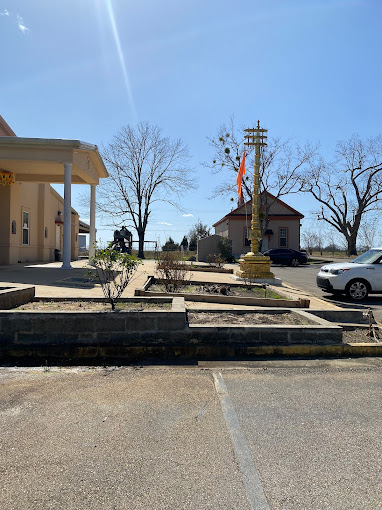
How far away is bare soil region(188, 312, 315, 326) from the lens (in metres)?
6.53

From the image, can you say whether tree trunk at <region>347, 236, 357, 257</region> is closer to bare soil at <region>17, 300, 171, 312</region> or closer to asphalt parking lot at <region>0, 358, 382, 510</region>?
bare soil at <region>17, 300, 171, 312</region>

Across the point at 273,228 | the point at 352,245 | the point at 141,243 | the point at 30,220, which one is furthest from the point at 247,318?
the point at 352,245

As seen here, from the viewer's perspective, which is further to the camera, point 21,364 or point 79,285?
point 79,285

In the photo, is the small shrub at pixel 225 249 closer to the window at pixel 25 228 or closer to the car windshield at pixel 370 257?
the window at pixel 25 228

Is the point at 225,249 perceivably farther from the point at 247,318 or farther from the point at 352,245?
the point at 247,318

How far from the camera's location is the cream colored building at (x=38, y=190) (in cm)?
1427

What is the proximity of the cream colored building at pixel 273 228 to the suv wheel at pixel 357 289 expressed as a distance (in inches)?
1249

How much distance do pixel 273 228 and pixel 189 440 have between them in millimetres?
41851

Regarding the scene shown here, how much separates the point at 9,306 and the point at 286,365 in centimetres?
472

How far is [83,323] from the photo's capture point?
5523 mm

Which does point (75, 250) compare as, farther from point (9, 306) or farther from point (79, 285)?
point (9, 306)

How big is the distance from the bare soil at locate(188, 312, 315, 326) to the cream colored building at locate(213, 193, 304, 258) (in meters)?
35.5

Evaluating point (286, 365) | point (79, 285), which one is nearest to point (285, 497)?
point (286, 365)

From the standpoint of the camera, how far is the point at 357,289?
425 inches
